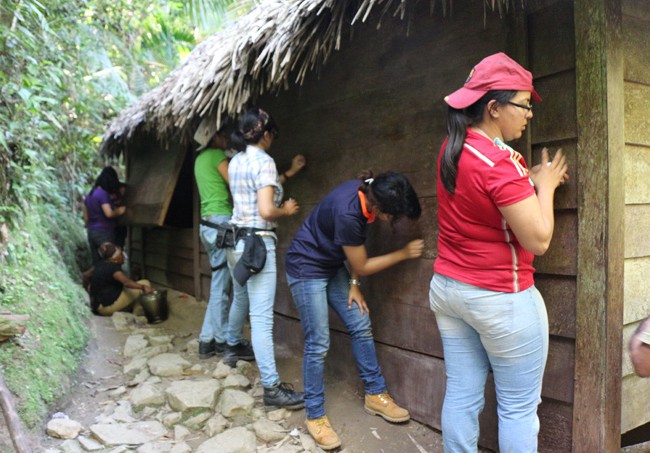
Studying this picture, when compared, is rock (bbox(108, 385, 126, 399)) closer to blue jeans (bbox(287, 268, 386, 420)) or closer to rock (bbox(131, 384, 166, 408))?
rock (bbox(131, 384, 166, 408))

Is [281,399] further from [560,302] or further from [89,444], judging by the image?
[560,302]

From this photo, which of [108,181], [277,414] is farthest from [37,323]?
[108,181]

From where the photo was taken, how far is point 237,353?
3.83 m

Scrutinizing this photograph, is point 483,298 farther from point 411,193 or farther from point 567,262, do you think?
point 411,193

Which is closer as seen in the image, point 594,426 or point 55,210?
point 594,426

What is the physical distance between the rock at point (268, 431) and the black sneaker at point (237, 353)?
808 millimetres

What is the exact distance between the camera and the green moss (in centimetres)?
286

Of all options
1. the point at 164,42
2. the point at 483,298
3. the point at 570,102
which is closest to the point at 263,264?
the point at 483,298

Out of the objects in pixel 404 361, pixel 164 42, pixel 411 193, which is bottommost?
pixel 404 361

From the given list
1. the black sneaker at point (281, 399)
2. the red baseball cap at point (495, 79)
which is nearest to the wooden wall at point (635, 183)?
the red baseball cap at point (495, 79)

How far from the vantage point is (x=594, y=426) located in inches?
77.4

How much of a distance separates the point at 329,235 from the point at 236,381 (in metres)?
1.49

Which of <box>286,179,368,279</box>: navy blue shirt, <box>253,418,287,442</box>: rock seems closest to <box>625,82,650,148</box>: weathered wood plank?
<box>286,179,368,279</box>: navy blue shirt

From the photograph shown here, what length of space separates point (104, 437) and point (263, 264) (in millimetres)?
1426
